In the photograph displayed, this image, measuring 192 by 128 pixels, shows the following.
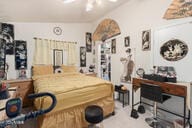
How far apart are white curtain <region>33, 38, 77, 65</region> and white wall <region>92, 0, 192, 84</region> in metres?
1.50

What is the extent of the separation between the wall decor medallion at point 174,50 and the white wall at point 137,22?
13.2 inches

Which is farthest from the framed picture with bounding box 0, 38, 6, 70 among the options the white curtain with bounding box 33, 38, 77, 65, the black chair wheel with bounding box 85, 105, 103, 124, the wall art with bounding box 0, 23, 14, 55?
the black chair wheel with bounding box 85, 105, 103, 124

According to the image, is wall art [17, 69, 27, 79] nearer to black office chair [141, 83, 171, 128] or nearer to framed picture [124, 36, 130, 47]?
framed picture [124, 36, 130, 47]

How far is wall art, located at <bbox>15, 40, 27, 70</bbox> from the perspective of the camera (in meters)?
3.91

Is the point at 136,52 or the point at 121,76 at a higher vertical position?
the point at 136,52

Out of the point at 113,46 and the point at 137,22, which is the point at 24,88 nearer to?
the point at 113,46

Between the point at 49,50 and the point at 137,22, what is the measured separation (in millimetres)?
2809

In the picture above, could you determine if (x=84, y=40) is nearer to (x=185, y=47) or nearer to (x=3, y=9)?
(x=3, y=9)

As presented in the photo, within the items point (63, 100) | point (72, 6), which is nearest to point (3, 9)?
point (72, 6)

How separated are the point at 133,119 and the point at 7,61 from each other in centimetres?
363

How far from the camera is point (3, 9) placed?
274 cm

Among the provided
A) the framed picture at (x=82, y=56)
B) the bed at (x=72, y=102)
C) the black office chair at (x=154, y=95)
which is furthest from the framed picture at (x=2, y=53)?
the black office chair at (x=154, y=95)

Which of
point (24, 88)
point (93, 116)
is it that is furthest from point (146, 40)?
point (24, 88)

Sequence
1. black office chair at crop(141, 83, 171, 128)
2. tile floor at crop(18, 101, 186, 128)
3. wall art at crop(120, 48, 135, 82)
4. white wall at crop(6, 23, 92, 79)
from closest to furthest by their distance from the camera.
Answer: black office chair at crop(141, 83, 171, 128) < tile floor at crop(18, 101, 186, 128) < wall art at crop(120, 48, 135, 82) < white wall at crop(6, 23, 92, 79)
